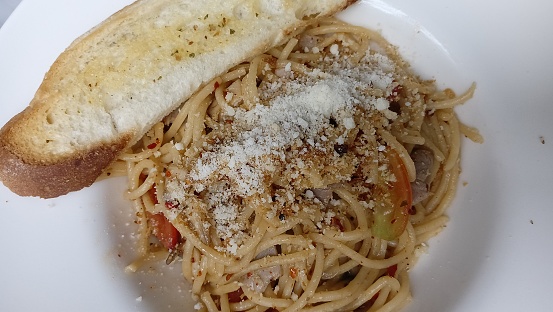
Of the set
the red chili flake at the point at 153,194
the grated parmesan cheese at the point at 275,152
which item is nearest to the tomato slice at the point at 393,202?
the grated parmesan cheese at the point at 275,152

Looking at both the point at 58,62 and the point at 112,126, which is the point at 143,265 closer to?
the point at 112,126

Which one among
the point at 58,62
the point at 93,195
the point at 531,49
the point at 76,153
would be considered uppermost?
the point at 58,62

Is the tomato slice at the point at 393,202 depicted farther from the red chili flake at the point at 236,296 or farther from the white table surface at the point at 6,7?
the white table surface at the point at 6,7

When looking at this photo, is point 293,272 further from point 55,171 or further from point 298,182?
point 55,171

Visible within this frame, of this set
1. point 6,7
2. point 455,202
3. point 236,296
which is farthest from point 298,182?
point 6,7

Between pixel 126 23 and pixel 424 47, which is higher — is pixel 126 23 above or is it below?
above

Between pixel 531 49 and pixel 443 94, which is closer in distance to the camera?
pixel 531 49

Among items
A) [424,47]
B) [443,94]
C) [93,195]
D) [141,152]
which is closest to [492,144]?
[443,94]
